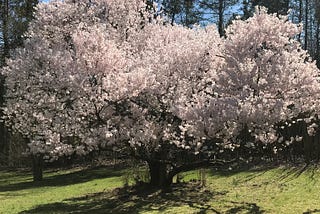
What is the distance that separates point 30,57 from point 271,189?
847 centimetres

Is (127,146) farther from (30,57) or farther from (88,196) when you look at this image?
(30,57)

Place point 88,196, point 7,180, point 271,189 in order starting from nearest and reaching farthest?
point 271,189
point 88,196
point 7,180

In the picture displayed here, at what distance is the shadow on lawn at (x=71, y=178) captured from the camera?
57.7 feet

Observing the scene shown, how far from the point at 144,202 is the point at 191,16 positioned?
20833 mm

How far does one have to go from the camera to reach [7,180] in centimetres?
2044

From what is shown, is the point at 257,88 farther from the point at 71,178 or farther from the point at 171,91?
the point at 71,178

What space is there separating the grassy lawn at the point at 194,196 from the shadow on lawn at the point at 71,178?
983 millimetres

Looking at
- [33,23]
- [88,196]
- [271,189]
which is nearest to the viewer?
[271,189]

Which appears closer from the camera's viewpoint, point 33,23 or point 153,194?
point 153,194

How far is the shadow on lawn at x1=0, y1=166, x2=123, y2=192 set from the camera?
17.6 metres

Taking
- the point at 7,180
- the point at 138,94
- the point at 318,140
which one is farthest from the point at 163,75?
the point at 7,180

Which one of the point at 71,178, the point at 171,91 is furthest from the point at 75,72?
the point at 71,178

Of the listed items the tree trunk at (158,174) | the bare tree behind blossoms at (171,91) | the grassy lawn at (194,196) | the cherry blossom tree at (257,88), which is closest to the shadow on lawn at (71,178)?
the grassy lawn at (194,196)

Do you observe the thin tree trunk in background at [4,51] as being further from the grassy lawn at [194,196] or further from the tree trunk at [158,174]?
the tree trunk at [158,174]
